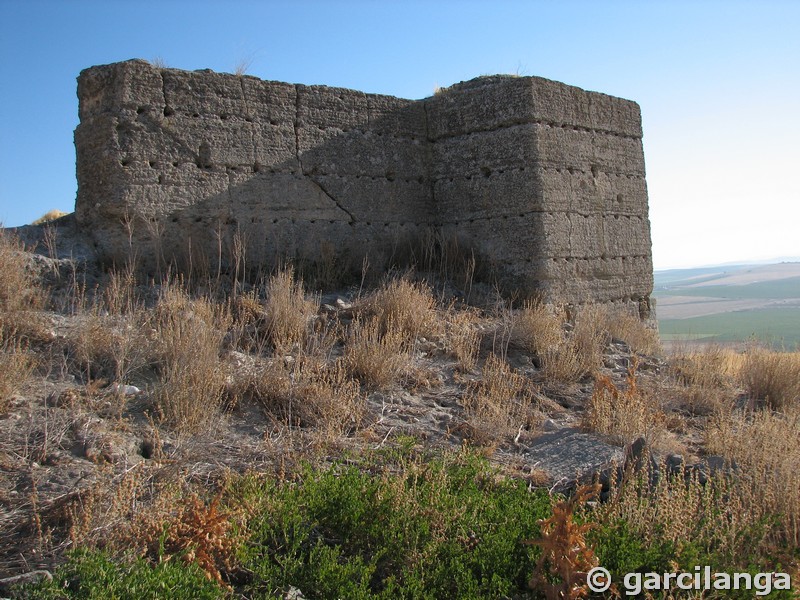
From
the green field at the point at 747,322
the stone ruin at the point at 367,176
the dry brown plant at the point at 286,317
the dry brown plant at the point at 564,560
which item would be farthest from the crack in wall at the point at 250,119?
the green field at the point at 747,322

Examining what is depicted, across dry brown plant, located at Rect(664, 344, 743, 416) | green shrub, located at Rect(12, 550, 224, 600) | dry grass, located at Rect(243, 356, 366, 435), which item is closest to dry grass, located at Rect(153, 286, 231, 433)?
dry grass, located at Rect(243, 356, 366, 435)

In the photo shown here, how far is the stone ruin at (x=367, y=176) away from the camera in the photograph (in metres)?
6.95

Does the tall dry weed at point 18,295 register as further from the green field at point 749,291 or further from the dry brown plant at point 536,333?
the green field at point 749,291

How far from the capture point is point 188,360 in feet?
17.1

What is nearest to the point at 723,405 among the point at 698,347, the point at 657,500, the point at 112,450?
the point at 698,347

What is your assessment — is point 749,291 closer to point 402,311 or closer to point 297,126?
point 297,126

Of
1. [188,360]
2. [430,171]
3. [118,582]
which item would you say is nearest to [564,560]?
[118,582]

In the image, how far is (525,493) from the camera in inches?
163

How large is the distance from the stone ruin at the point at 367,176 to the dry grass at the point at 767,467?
320 cm

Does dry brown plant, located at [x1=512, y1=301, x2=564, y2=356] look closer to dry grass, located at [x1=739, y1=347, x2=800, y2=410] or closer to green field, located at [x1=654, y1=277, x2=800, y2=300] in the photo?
dry grass, located at [x1=739, y1=347, x2=800, y2=410]

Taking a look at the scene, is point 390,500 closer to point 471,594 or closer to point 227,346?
point 471,594

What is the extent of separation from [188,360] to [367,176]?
3.76 m

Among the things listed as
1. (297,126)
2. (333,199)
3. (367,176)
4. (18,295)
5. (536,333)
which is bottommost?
(536,333)

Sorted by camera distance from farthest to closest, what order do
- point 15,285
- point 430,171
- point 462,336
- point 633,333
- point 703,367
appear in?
point 430,171 < point 633,333 < point 703,367 < point 462,336 < point 15,285
